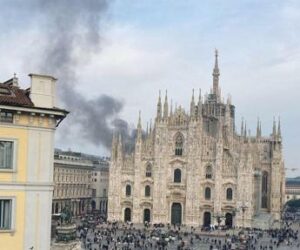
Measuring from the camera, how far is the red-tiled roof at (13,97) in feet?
54.9

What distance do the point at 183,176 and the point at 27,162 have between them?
66.9 m

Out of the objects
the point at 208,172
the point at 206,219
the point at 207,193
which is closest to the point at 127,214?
the point at 206,219

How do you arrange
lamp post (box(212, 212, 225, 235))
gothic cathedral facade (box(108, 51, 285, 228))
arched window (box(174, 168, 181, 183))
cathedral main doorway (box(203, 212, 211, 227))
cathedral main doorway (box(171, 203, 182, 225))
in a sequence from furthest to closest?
1. arched window (box(174, 168, 181, 183))
2. cathedral main doorway (box(171, 203, 182, 225))
3. cathedral main doorway (box(203, 212, 211, 227))
4. gothic cathedral facade (box(108, 51, 285, 228))
5. lamp post (box(212, 212, 225, 235))

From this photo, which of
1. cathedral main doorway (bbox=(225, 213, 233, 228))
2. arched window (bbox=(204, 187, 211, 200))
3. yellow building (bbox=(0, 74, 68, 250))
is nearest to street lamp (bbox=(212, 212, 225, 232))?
cathedral main doorway (bbox=(225, 213, 233, 228))

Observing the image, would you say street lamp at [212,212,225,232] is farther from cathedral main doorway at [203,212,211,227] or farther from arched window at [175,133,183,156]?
arched window at [175,133,183,156]

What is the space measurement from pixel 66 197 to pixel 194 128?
25.8 m

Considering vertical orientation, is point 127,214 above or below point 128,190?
below

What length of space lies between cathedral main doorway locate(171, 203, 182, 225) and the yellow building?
2614 inches

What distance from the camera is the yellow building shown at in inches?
656

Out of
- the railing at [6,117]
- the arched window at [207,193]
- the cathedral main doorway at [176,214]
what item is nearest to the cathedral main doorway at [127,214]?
the cathedral main doorway at [176,214]

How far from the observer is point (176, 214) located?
83000 millimetres

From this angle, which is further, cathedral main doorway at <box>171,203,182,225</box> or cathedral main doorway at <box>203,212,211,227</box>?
cathedral main doorway at <box>171,203,182,225</box>

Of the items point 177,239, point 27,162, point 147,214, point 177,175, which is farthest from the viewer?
point 147,214

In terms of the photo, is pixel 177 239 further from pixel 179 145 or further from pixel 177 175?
pixel 179 145
